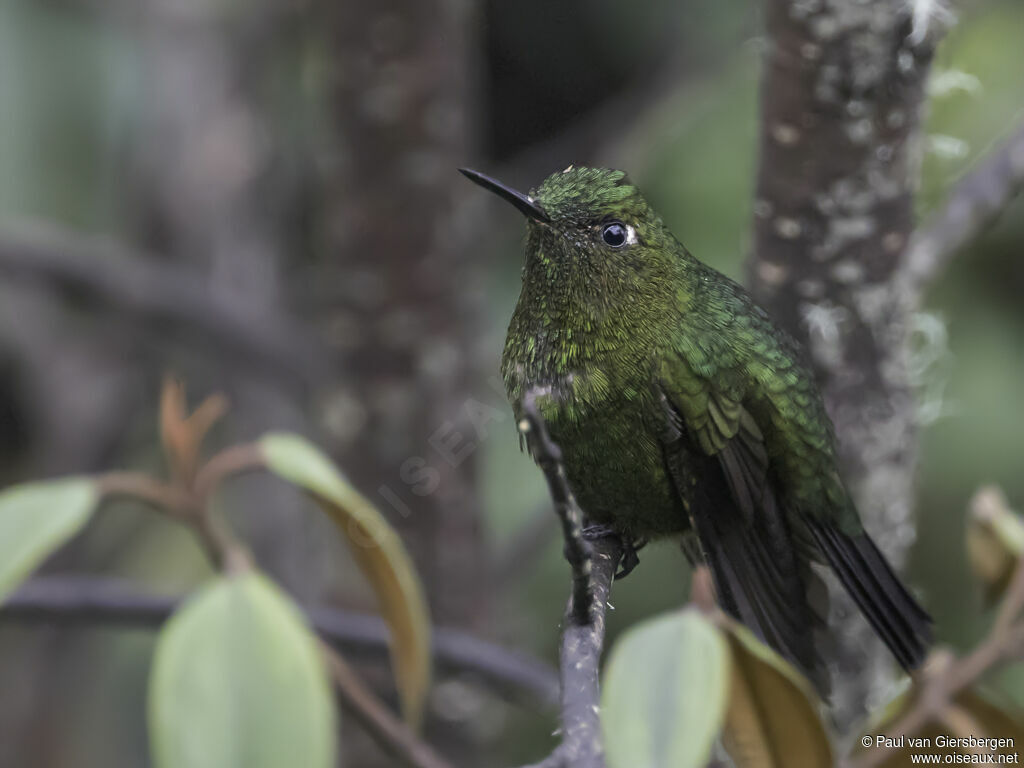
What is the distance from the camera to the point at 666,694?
1.84 feet

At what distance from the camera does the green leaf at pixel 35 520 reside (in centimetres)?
69

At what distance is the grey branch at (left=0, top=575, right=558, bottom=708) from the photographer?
1273 millimetres

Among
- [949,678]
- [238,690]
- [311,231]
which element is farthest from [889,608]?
[311,231]

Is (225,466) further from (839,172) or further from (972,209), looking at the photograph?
(972,209)

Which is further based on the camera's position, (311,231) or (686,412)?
(311,231)

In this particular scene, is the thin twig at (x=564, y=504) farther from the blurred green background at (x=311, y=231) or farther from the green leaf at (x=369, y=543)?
the blurred green background at (x=311, y=231)

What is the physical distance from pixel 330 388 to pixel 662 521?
0.96 m

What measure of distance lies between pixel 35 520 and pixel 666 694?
0.43 m

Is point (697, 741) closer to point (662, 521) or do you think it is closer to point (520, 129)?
point (662, 521)

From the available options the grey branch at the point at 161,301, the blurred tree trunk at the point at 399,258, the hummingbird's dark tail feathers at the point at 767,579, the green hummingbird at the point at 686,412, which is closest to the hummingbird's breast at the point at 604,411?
the green hummingbird at the point at 686,412

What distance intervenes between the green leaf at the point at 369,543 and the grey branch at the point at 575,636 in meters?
0.14

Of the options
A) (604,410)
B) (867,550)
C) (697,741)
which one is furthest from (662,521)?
(697,741)

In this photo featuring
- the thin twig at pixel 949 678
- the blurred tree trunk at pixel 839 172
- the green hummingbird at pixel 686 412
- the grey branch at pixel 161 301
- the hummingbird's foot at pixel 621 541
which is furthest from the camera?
the grey branch at pixel 161 301

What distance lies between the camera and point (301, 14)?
8.95 feet
